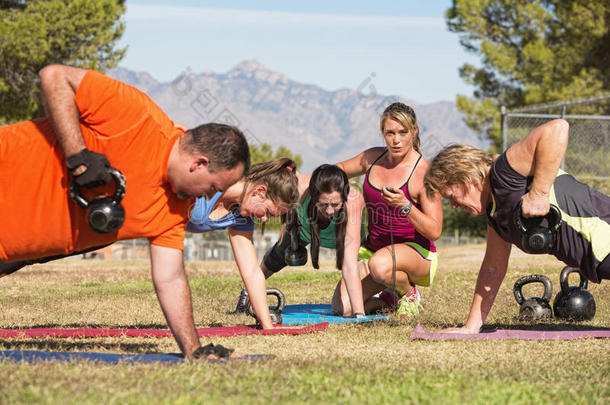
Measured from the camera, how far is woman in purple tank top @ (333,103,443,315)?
6684 millimetres

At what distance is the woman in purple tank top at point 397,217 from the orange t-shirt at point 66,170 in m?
2.98

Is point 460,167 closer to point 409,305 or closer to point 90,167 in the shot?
point 90,167

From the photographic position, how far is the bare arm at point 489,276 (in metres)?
5.47

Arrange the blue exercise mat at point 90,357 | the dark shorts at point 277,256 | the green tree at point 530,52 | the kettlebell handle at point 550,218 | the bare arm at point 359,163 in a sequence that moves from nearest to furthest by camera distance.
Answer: the blue exercise mat at point 90,357 < the kettlebell handle at point 550,218 < the bare arm at point 359,163 < the dark shorts at point 277,256 < the green tree at point 530,52

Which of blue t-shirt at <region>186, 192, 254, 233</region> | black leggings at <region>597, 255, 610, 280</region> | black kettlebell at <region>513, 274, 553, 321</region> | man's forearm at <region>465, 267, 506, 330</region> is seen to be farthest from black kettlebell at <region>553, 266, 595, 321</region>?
blue t-shirt at <region>186, 192, 254, 233</region>

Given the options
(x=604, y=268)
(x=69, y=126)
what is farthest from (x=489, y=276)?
(x=69, y=126)

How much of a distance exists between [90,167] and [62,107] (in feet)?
1.17

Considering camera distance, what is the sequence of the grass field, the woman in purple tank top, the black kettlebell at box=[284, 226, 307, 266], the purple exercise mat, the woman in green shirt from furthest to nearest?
the black kettlebell at box=[284, 226, 307, 266], the woman in purple tank top, the woman in green shirt, the purple exercise mat, the grass field

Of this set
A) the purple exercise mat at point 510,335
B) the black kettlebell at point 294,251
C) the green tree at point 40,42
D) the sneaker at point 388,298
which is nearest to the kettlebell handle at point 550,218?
the purple exercise mat at point 510,335

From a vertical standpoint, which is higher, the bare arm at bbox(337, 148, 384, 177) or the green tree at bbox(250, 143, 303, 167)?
the bare arm at bbox(337, 148, 384, 177)

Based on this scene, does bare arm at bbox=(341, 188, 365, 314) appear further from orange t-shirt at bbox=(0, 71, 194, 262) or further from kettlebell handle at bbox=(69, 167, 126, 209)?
kettlebell handle at bbox=(69, 167, 126, 209)

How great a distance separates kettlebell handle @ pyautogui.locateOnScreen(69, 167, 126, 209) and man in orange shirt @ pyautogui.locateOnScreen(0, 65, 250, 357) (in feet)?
0.19

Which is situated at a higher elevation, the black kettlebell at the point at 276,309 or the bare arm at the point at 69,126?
the bare arm at the point at 69,126

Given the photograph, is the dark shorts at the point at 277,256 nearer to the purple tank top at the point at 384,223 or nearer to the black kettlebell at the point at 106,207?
the purple tank top at the point at 384,223
